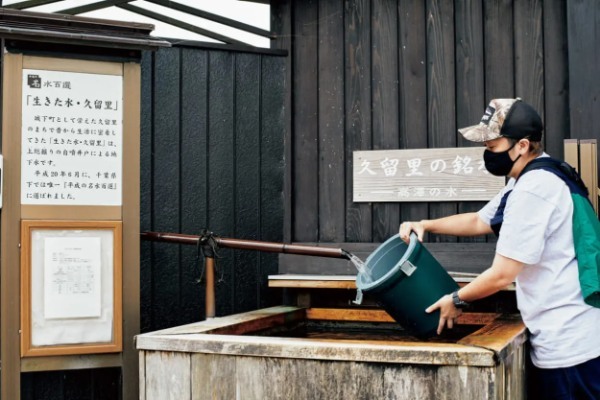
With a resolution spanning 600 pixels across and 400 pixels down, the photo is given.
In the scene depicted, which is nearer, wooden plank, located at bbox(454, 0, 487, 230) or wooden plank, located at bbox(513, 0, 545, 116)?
wooden plank, located at bbox(513, 0, 545, 116)

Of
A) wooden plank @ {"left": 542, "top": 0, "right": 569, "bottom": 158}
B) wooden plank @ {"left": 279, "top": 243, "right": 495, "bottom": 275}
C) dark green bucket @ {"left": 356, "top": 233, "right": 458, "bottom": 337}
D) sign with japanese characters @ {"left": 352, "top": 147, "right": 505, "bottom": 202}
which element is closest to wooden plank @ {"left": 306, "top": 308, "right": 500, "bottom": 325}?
wooden plank @ {"left": 279, "top": 243, "right": 495, "bottom": 275}

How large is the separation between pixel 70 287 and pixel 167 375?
958mm

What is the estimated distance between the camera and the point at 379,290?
3914mm

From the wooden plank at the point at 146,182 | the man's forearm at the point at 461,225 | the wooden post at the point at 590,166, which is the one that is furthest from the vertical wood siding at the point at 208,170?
the wooden post at the point at 590,166

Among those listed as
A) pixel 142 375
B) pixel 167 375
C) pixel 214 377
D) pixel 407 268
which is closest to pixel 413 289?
pixel 407 268

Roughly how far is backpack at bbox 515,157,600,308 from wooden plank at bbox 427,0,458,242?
5.59 feet

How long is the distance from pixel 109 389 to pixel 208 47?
8.60 ft

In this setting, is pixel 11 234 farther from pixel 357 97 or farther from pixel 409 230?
pixel 357 97

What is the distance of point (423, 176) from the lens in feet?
18.0

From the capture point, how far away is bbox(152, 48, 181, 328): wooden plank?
5.62m

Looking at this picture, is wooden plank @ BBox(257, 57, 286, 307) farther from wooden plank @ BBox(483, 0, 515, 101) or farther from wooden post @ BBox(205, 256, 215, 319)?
wooden plank @ BBox(483, 0, 515, 101)

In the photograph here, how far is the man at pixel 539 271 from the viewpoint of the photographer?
3623 mm

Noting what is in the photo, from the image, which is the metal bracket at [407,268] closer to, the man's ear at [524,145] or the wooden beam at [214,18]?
the man's ear at [524,145]

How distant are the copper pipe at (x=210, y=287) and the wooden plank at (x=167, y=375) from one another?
1.03 metres
